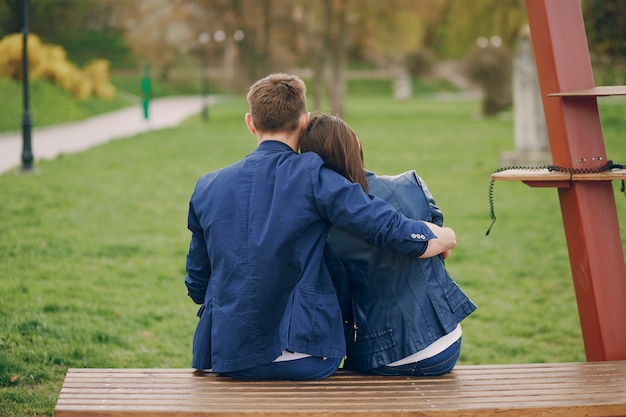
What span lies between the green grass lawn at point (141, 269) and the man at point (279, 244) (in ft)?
5.09

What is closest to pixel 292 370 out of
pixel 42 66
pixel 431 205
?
pixel 431 205

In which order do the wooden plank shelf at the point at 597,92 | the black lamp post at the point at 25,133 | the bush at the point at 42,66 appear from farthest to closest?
the bush at the point at 42,66
the black lamp post at the point at 25,133
the wooden plank shelf at the point at 597,92

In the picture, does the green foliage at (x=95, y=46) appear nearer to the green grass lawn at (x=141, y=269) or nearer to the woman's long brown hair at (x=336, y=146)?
the green grass lawn at (x=141, y=269)

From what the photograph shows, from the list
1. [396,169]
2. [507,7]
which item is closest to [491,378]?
[396,169]

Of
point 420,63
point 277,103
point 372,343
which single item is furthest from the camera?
point 420,63

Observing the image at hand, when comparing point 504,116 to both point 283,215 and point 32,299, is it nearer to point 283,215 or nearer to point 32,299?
point 32,299

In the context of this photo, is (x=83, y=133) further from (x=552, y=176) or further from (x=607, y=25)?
(x=552, y=176)

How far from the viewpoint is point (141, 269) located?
7.40m

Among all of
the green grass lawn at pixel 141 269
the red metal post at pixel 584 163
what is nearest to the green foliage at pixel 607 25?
the green grass lawn at pixel 141 269

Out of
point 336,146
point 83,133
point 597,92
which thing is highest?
point 83,133

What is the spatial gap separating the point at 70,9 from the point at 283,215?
50.7 m

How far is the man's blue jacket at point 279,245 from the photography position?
3061mm

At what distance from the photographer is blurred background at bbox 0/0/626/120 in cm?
2741

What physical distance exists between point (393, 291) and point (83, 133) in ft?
68.5
